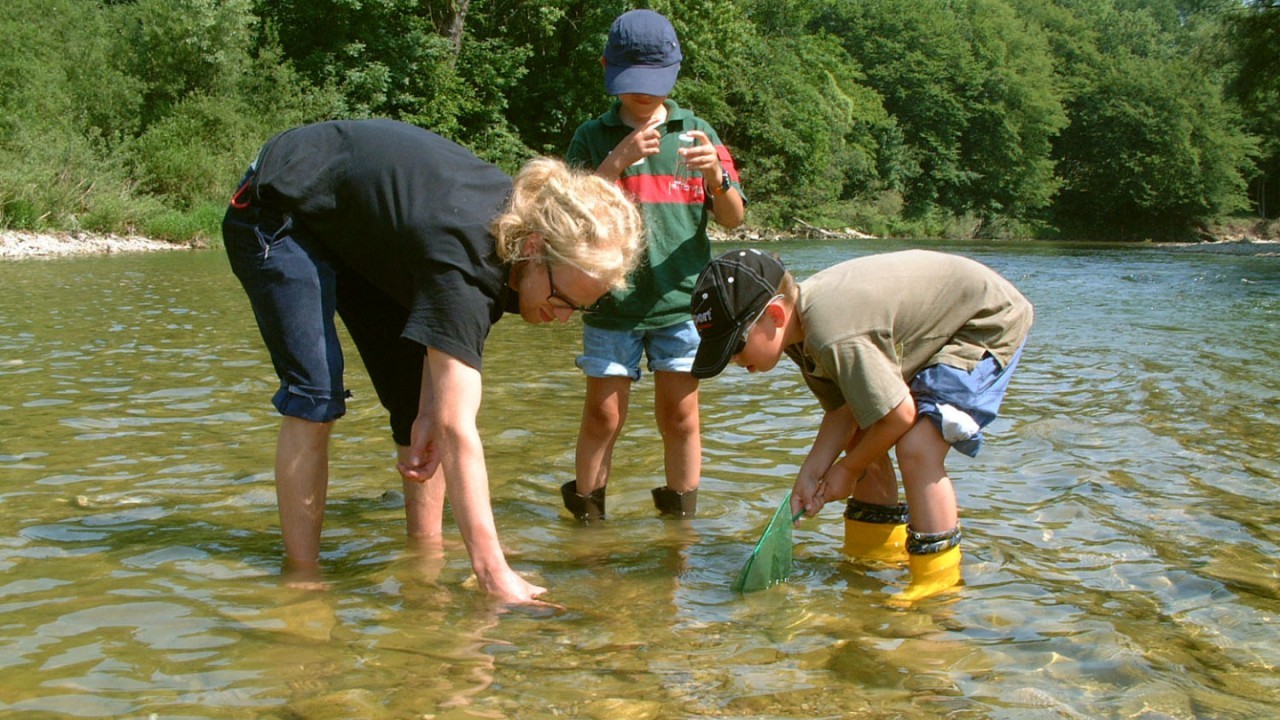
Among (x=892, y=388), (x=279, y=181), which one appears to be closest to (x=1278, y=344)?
(x=892, y=388)

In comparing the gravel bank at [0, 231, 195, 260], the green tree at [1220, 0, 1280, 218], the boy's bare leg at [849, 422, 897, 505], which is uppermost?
the green tree at [1220, 0, 1280, 218]

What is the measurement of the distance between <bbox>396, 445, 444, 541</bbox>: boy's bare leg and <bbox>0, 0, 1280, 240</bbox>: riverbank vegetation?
2005 cm

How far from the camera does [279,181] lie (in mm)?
2969

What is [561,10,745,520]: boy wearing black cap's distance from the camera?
12.4 feet

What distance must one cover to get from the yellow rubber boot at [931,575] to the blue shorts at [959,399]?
1.06 ft

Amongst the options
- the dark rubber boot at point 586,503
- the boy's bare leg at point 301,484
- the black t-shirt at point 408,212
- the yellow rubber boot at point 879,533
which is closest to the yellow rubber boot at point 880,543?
the yellow rubber boot at point 879,533

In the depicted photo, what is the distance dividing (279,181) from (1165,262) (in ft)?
83.1

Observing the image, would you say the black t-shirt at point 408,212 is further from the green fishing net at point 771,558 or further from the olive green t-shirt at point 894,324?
the green fishing net at point 771,558

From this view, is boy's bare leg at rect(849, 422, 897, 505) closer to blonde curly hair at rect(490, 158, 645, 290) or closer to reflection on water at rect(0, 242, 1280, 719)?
reflection on water at rect(0, 242, 1280, 719)

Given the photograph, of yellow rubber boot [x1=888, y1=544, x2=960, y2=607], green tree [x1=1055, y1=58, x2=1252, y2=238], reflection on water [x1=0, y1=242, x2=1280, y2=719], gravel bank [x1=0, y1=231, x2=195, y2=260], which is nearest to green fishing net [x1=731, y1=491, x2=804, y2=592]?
reflection on water [x1=0, y1=242, x2=1280, y2=719]

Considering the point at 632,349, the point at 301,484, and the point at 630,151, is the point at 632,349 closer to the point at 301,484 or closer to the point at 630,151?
the point at 630,151

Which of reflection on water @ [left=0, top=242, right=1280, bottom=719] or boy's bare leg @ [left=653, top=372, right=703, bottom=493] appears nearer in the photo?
reflection on water @ [left=0, top=242, right=1280, bottom=719]

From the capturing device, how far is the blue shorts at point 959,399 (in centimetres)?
323

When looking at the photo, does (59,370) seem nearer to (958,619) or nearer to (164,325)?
(164,325)
